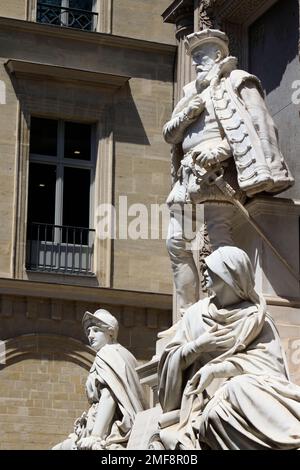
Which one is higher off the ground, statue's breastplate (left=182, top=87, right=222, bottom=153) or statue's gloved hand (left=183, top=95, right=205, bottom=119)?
statue's gloved hand (left=183, top=95, right=205, bottom=119)

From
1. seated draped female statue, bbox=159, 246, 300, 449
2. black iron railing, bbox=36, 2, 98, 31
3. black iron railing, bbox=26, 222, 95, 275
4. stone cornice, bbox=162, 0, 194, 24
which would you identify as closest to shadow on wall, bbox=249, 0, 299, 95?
stone cornice, bbox=162, 0, 194, 24

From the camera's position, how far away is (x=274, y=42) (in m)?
12.7

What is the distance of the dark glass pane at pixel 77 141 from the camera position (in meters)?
23.8

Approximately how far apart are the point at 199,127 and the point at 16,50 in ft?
41.8

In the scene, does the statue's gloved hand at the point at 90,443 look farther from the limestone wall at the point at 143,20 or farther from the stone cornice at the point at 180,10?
the limestone wall at the point at 143,20

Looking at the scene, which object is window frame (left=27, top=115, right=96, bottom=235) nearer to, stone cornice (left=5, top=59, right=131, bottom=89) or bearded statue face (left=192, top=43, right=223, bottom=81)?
stone cornice (left=5, top=59, right=131, bottom=89)

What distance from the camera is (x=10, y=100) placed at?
23.2m

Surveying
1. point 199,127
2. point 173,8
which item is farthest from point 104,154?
point 199,127

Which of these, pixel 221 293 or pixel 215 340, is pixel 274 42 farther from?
pixel 215 340

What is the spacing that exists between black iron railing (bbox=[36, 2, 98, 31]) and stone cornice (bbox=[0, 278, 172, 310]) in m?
4.46

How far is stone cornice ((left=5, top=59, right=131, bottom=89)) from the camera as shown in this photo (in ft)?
76.3

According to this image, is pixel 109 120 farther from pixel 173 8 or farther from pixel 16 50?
pixel 173 8

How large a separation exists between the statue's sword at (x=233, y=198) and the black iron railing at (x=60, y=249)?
40.0 feet

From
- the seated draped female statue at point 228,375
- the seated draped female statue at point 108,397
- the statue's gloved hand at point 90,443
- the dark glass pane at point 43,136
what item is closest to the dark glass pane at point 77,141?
the dark glass pane at point 43,136
